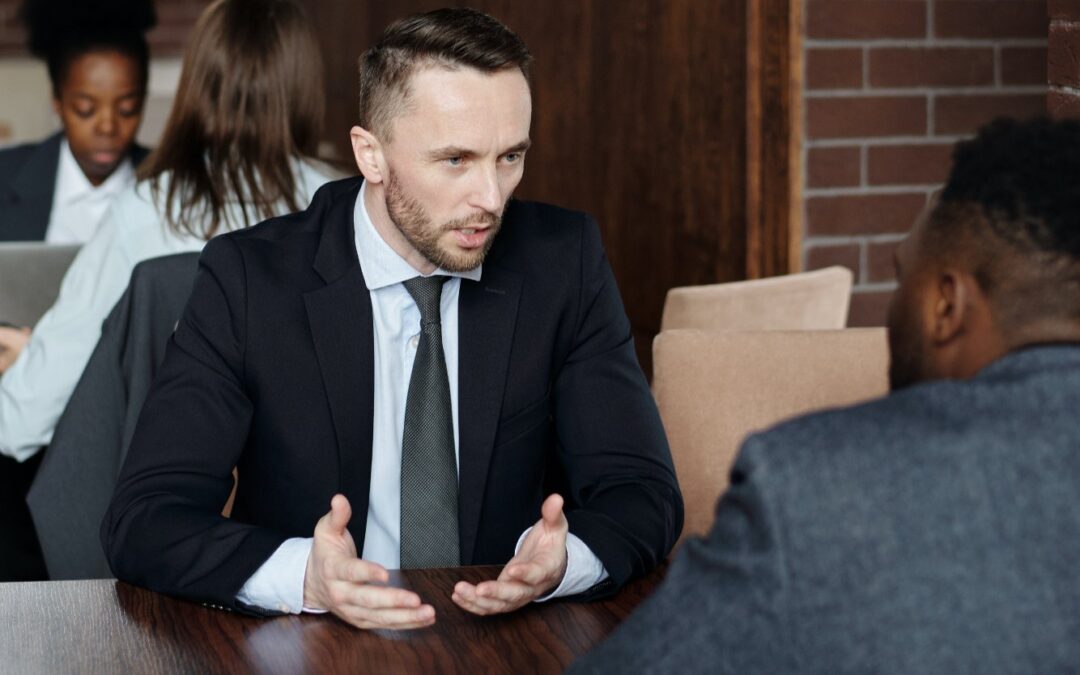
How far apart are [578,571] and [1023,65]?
2.26 meters

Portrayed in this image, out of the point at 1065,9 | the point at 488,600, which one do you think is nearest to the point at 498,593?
the point at 488,600

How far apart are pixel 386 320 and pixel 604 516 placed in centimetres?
41

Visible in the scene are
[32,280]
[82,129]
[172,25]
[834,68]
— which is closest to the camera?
[32,280]

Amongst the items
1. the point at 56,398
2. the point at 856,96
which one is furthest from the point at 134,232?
the point at 856,96

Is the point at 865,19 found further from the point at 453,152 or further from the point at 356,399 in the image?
the point at 356,399

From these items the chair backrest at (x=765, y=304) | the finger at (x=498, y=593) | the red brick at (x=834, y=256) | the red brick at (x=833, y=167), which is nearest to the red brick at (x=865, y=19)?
the red brick at (x=833, y=167)

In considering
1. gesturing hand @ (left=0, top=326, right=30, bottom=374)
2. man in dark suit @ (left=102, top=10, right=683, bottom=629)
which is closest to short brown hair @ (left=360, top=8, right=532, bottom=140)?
man in dark suit @ (left=102, top=10, right=683, bottom=629)

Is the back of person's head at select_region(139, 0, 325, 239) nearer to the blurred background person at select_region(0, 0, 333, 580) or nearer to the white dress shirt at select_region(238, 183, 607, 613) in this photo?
the blurred background person at select_region(0, 0, 333, 580)

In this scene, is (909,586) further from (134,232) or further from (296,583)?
(134,232)

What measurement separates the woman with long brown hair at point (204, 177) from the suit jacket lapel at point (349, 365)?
0.86 metres

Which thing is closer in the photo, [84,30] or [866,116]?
[866,116]

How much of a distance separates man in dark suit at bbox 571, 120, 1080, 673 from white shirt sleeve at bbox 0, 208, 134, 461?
1.87 m

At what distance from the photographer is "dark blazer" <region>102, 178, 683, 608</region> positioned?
1632 millimetres

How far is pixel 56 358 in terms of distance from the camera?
2.47 meters
